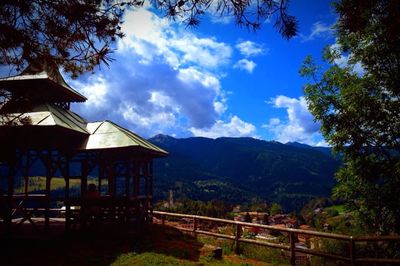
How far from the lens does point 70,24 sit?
719 centimetres

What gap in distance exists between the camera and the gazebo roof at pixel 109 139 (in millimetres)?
16219

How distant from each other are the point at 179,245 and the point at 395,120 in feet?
34.7

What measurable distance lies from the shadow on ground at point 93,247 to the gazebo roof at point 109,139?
3.91m

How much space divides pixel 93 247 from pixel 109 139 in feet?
18.0

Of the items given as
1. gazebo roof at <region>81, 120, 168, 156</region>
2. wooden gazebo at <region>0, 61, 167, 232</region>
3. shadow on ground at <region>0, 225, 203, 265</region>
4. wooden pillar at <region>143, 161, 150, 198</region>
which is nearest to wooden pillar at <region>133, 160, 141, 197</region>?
wooden gazebo at <region>0, 61, 167, 232</region>

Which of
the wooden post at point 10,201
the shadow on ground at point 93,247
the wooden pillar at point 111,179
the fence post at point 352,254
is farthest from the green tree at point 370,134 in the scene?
the wooden post at point 10,201

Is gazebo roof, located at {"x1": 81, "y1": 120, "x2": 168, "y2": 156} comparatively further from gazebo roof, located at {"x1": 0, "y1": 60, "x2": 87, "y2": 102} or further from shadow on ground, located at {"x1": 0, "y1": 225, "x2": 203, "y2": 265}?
shadow on ground, located at {"x1": 0, "y1": 225, "x2": 203, "y2": 265}

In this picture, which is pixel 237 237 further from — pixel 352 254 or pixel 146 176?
pixel 146 176

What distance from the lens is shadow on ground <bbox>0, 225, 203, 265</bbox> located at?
11805mm

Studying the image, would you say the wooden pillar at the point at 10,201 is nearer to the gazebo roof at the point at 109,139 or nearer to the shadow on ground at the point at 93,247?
the shadow on ground at the point at 93,247

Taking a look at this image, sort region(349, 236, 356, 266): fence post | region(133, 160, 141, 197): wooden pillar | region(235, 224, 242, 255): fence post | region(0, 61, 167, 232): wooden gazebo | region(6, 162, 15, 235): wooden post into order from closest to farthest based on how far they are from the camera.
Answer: region(349, 236, 356, 266): fence post → region(6, 162, 15, 235): wooden post → region(235, 224, 242, 255): fence post → region(0, 61, 167, 232): wooden gazebo → region(133, 160, 141, 197): wooden pillar

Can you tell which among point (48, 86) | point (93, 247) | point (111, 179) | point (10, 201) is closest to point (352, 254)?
point (93, 247)

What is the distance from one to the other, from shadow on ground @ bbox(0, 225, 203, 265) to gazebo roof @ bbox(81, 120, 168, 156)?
391 centimetres

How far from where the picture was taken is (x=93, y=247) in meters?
13.5
